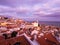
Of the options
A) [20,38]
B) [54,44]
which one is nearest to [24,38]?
[20,38]

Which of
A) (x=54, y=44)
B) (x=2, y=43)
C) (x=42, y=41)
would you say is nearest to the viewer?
(x=2, y=43)

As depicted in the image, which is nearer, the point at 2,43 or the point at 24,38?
the point at 2,43

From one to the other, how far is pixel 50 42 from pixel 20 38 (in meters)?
4.12

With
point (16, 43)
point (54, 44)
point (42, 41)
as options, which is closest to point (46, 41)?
point (42, 41)

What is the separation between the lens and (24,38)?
12500mm

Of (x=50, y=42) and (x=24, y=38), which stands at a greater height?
(x=24, y=38)

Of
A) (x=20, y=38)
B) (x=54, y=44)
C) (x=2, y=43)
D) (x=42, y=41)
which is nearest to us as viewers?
(x=2, y=43)

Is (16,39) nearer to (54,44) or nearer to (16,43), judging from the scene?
(16,43)

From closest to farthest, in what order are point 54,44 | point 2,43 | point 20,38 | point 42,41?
point 2,43
point 20,38
point 54,44
point 42,41

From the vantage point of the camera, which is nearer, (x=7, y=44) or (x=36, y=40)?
(x=7, y=44)

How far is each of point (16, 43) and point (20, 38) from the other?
0.80 metres

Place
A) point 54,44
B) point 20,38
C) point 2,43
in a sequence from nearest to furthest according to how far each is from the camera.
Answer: point 2,43 < point 20,38 < point 54,44

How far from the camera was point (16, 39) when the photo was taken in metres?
12.0

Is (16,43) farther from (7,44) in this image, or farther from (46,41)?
(46,41)
